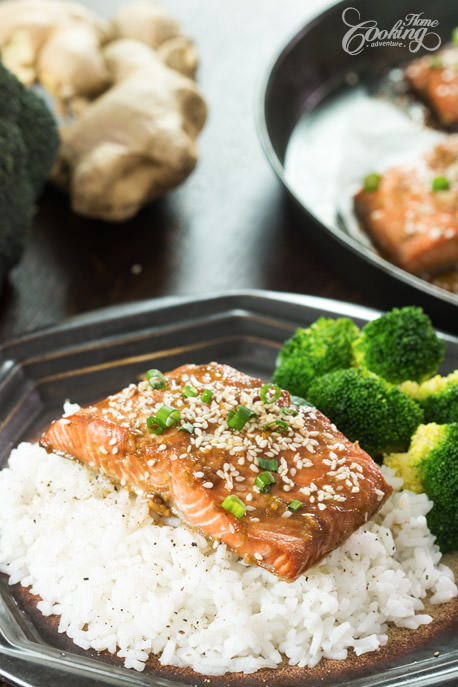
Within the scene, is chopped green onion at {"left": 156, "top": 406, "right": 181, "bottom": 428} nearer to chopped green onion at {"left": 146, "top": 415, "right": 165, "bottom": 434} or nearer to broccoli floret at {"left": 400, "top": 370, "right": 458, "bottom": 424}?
chopped green onion at {"left": 146, "top": 415, "right": 165, "bottom": 434}

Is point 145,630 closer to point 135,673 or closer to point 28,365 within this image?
point 135,673

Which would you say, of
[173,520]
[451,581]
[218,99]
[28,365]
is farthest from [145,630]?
[218,99]

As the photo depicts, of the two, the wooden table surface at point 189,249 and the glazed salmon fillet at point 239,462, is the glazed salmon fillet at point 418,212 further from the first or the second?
the glazed salmon fillet at point 239,462

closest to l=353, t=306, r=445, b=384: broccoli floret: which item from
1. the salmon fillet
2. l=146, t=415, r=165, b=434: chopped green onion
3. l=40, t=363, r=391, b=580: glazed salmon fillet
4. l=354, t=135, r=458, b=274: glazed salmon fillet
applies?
l=40, t=363, r=391, b=580: glazed salmon fillet

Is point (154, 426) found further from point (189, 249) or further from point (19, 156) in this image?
point (189, 249)

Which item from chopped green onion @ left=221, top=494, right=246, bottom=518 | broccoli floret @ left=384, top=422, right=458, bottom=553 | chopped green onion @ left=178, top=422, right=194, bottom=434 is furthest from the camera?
broccoli floret @ left=384, top=422, right=458, bottom=553

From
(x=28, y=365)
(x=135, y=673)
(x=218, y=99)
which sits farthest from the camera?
(x=218, y=99)

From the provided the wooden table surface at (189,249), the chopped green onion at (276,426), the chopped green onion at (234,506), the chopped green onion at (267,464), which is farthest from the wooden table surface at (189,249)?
the chopped green onion at (234,506)
